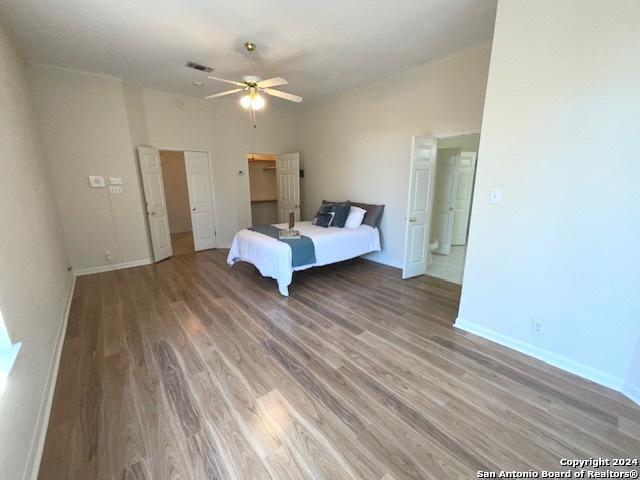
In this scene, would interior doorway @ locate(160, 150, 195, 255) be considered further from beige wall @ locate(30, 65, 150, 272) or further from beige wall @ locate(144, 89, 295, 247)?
beige wall @ locate(30, 65, 150, 272)

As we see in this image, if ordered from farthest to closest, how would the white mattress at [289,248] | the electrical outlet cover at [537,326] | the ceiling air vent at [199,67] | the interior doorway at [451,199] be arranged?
the interior doorway at [451,199]
the ceiling air vent at [199,67]
the white mattress at [289,248]
the electrical outlet cover at [537,326]

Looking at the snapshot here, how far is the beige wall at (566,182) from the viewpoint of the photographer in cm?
173

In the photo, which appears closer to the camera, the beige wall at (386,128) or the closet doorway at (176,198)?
the beige wall at (386,128)

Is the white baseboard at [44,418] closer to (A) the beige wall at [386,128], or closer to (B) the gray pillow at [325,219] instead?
(B) the gray pillow at [325,219]

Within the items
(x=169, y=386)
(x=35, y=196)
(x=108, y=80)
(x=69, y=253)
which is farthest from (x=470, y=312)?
(x=108, y=80)

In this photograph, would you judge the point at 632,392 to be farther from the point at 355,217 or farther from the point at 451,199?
the point at 451,199

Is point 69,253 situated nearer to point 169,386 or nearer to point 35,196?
point 35,196

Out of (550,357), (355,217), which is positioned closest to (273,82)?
(355,217)

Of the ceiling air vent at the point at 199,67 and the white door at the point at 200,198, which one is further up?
the ceiling air vent at the point at 199,67

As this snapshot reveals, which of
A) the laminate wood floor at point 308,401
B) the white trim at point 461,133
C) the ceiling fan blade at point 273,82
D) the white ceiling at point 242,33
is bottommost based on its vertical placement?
the laminate wood floor at point 308,401

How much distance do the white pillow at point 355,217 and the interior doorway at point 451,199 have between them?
1.44 m

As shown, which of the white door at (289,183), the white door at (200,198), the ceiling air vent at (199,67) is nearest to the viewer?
the ceiling air vent at (199,67)

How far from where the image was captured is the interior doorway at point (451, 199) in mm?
4910

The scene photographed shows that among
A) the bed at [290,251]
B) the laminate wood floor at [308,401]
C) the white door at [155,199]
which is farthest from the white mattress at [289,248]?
the white door at [155,199]
